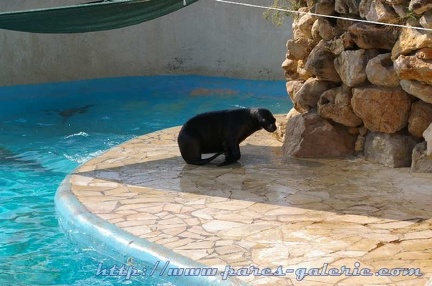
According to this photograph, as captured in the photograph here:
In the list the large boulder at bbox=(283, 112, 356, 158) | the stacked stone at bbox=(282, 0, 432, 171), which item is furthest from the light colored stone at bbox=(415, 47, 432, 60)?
the large boulder at bbox=(283, 112, 356, 158)

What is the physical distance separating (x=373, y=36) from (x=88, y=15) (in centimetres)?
287

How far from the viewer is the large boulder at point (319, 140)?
7590 mm

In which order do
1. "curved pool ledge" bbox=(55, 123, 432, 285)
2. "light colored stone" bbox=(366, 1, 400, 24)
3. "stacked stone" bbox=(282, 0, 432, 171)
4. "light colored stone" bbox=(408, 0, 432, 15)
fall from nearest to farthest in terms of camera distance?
"curved pool ledge" bbox=(55, 123, 432, 285) → "light colored stone" bbox=(408, 0, 432, 15) → "stacked stone" bbox=(282, 0, 432, 171) → "light colored stone" bbox=(366, 1, 400, 24)

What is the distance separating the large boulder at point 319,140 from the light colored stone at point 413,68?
3.70ft

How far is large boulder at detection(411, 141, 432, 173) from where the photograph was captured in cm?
674

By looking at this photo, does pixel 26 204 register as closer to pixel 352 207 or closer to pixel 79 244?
pixel 79 244

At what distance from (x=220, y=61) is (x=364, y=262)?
994 centimetres

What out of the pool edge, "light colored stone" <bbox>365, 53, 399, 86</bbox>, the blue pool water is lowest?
the blue pool water

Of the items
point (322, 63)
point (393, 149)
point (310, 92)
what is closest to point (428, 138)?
point (393, 149)

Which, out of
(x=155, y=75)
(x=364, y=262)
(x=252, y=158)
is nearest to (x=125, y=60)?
(x=155, y=75)

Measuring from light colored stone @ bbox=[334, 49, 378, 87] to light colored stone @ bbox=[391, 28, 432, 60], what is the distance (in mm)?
413

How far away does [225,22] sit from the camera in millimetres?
14258

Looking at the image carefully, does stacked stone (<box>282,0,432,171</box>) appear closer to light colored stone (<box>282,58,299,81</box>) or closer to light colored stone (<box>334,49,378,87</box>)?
light colored stone (<box>334,49,378,87</box>)

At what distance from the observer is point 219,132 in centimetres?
761
